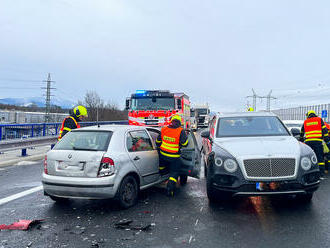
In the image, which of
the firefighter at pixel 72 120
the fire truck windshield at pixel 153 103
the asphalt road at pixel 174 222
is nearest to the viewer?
the asphalt road at pixel 174 222

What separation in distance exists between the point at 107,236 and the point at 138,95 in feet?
43.4

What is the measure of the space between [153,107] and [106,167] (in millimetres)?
11700

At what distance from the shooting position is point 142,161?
235 inches

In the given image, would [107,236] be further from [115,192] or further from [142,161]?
[142,161]

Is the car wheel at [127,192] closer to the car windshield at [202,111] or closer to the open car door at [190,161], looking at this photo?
the open car door at [190,161]

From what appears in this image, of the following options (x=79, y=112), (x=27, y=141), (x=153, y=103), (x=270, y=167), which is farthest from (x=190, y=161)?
(x=153, y=103)

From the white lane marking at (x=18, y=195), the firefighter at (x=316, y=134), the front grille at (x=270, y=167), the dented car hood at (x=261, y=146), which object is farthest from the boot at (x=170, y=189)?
the firefighter at (x=316, y=134)

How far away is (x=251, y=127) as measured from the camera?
6785 millimetres

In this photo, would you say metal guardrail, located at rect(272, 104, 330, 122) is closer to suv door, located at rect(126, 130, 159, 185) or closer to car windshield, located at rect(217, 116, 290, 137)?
car windshield, located at rect(217, 116, 290, 137)

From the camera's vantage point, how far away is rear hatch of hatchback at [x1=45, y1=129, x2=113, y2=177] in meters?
5.12

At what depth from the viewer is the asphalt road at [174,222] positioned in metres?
4.03

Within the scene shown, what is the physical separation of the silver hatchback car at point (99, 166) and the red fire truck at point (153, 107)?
10327 millimetres

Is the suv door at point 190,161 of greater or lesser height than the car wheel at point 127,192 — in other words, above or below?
above

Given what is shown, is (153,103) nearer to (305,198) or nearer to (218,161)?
(218,161)
